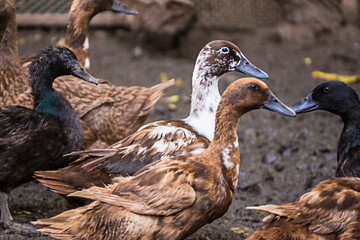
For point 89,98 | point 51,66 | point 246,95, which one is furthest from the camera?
point 89,98

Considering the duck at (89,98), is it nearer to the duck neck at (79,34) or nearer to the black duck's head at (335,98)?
the duck neck at (79,34)

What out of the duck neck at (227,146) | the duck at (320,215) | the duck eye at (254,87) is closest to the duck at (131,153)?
the duck neck at (227,146)

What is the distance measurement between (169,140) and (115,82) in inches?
151

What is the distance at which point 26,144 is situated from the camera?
4.21 metres

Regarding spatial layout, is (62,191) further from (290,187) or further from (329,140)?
(329,140)

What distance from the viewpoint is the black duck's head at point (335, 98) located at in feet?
14.6

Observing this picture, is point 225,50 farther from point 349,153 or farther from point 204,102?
point 349,153

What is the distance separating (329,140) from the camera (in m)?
6.27

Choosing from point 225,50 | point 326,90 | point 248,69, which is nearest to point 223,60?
point 225,50

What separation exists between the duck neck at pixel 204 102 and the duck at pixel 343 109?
74 cm

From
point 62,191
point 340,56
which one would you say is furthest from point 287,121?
point 62,191

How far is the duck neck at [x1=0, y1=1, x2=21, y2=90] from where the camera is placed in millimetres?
4871

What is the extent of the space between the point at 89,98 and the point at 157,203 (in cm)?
189

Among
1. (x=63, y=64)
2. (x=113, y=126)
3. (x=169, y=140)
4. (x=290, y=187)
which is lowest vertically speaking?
(x=290, y=187)
